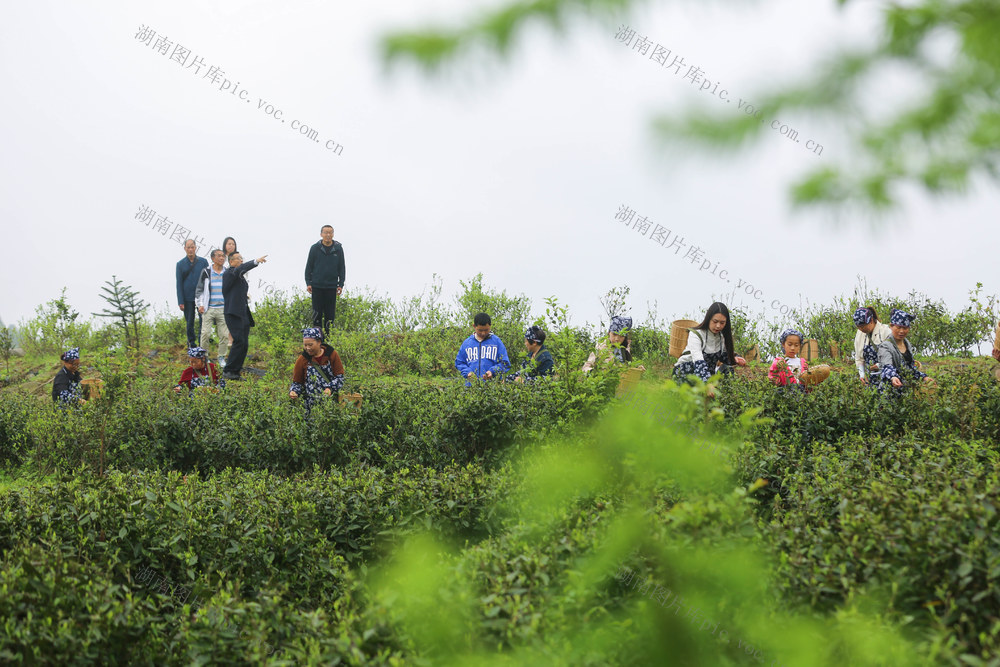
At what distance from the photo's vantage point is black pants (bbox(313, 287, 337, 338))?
14.0 meters

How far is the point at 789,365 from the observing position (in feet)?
26.3

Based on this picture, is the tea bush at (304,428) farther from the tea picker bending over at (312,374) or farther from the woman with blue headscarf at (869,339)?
the woman with blue headscarf at (869,339)

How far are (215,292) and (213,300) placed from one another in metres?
0.16

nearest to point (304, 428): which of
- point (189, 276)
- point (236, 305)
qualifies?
point (236, 305)

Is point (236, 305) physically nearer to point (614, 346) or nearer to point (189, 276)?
point (189, 276)

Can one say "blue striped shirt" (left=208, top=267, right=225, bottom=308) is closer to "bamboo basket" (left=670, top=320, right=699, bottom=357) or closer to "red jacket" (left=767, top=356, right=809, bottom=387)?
"bamboo basket" (left=670, top=320, right=699, bottom=357)

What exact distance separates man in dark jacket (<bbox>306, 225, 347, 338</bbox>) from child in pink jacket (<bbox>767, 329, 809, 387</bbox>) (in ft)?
26.0

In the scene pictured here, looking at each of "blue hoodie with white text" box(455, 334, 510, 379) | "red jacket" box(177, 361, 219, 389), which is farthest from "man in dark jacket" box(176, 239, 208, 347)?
"blue hoodie with white text" box(455, 334, 510, 379)

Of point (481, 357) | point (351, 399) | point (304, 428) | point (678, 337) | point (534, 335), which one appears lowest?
point (304, 428)

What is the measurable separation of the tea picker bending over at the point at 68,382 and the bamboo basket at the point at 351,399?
3.87m

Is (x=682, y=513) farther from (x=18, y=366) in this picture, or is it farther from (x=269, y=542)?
(x=18, y=366)

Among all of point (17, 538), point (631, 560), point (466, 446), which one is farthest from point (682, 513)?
point (466, 446)

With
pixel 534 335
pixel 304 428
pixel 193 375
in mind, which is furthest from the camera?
pixel 193 375

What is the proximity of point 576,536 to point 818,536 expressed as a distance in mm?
1182
